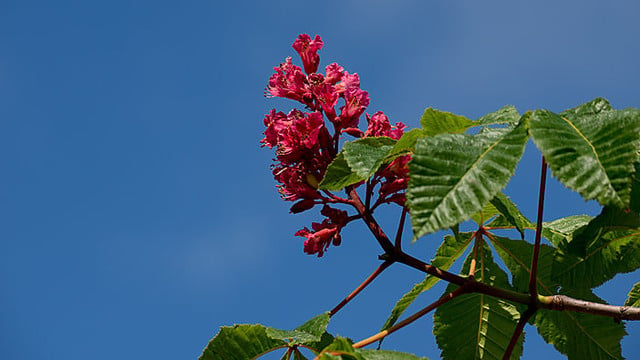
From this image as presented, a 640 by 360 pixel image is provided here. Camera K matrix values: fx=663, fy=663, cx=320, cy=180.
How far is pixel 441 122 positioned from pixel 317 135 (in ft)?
1.86

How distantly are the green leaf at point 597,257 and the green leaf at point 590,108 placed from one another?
50 cm

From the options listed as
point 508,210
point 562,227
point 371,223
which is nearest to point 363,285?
point 371,223

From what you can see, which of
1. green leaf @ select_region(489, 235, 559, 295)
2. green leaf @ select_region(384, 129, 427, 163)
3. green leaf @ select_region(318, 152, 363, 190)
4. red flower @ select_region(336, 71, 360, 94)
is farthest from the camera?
red flower @ select_region(336, 71, 360, 94)

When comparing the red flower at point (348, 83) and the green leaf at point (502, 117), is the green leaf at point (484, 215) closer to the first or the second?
the green leaf at point (502, 117)

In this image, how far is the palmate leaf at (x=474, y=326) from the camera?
2.75 m

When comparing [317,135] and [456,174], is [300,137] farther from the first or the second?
[456,174]

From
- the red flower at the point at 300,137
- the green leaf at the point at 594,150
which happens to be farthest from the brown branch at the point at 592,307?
the red flower at the point at 300,137

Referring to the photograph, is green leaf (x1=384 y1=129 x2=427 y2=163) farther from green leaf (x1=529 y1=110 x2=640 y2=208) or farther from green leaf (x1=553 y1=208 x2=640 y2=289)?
green leaf (x1=553 y1=208 x2=640 y2=289)

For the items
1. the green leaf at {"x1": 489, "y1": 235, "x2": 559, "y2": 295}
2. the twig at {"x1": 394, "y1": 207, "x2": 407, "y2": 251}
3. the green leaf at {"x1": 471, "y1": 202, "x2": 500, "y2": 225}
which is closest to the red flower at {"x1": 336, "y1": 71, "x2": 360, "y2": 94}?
the twig at {"x1": 394, "y1": 207, "x2": 407, "y2": 251}

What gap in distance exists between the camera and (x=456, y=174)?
1726 mm

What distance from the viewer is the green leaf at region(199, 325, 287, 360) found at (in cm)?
236

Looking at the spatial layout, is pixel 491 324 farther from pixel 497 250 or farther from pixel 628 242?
pixel 628 242

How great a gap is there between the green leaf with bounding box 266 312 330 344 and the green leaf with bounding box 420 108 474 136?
0.74 m

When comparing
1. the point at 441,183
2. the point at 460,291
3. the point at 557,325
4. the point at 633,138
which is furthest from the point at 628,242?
the point at 441,183
